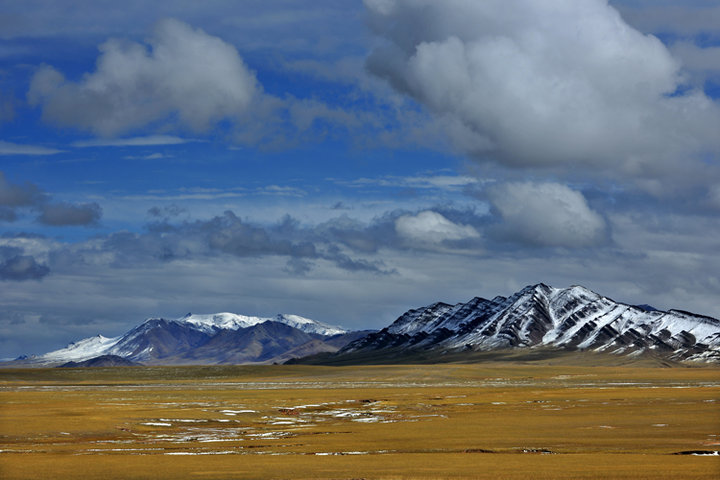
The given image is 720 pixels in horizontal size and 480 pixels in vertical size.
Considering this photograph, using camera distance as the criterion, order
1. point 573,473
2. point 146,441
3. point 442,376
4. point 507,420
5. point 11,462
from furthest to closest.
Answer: point 442,376
point 507,420
point 146,441
point 11,462
point 573,473

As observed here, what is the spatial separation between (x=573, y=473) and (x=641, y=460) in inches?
232

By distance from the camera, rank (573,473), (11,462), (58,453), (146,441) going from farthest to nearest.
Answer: (146,441)
(58,453)
(11,462)
(573,473)

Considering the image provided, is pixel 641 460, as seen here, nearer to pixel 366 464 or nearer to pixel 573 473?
pixel 573 473

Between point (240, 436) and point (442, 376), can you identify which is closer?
point (240, 436)

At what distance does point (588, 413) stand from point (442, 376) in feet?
389

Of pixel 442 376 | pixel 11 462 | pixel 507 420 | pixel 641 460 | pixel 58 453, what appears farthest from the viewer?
pixel 442 376

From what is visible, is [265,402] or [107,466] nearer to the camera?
[107,466]

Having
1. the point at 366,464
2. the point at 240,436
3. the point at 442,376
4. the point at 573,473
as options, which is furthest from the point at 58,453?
the point at 442,376

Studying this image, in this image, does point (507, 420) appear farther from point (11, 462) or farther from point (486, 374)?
point (486, 374)

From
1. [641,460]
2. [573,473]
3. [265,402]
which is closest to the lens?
[573,473]

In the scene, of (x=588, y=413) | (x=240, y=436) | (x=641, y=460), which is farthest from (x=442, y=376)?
(x=641, y=460)

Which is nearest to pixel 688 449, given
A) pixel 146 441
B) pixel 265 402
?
pixel 146 441

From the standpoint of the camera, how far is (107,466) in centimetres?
4366

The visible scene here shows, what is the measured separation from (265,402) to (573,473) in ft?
209
